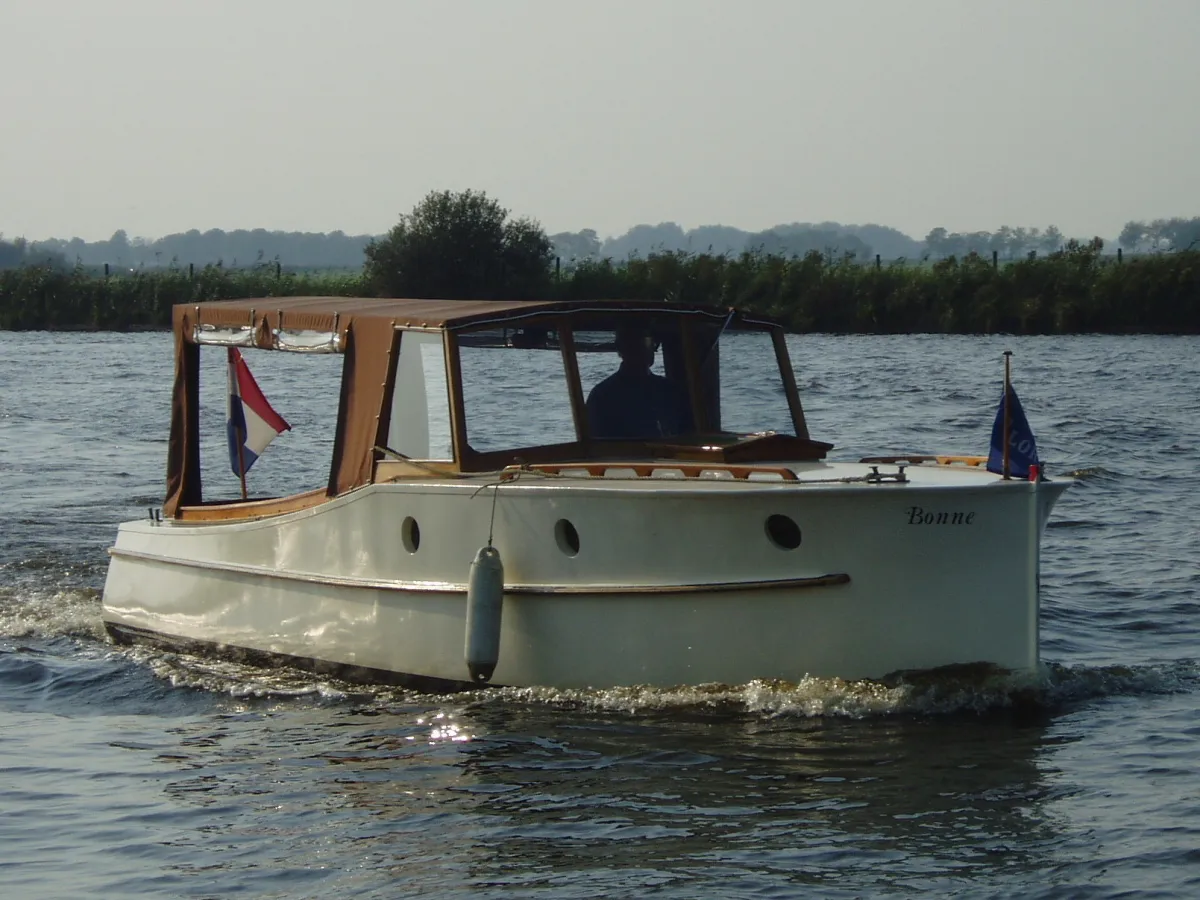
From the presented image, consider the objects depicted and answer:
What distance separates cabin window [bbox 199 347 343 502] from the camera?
64.7 feet

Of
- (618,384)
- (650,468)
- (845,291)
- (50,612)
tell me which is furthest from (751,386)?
(845,291)

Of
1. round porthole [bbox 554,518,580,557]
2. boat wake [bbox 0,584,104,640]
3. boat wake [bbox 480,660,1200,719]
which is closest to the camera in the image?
boat wake [bbox 480,660,1200,719]

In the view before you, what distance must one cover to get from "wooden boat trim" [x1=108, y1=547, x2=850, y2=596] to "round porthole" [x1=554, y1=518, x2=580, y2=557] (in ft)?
0.67

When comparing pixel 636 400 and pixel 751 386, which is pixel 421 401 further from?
pixel 751 386

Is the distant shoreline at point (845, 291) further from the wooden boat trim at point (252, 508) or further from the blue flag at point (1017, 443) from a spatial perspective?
the blue flag at point (1017, 443)

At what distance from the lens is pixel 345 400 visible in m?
11.7

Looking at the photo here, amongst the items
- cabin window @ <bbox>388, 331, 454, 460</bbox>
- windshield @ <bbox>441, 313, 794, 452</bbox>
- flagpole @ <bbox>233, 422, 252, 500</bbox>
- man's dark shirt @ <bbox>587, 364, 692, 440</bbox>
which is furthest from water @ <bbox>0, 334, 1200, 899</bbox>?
man's dark shirt @ <bbox>587, 364, 692, 440</bbox>

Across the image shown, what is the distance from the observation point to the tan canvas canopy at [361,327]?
445 inches

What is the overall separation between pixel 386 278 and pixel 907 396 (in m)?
25.1

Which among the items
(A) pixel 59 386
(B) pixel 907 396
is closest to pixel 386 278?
(A) pixel 59 386

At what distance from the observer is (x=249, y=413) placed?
43.5 feet

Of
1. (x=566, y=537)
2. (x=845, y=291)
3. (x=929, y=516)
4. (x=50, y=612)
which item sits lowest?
(x=50, y=612)

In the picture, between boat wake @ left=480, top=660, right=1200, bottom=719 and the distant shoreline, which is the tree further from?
boat wake @ left=480, top=660, right=1200, bottom=719

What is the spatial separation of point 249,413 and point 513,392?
287 cm
